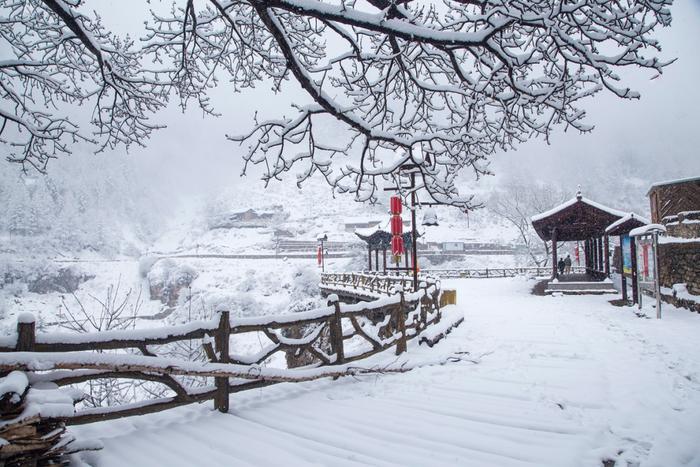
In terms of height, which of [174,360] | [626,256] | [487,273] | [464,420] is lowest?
[487,273]

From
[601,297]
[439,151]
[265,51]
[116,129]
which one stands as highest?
[265,51]

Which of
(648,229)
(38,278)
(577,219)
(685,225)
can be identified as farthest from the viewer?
(38,278)

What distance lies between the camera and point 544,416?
363 centimetres

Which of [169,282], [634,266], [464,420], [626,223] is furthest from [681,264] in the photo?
[169,282]

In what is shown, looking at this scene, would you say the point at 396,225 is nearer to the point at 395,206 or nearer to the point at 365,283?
the point at 395,206

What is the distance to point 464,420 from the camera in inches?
144

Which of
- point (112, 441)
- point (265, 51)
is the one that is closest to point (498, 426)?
point (112, 441)

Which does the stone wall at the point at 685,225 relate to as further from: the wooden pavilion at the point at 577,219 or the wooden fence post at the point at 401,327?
the wooden fence post at the point at 401,327

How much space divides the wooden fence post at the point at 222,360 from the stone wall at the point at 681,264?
12568 millimetres

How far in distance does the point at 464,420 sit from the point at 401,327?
3.21 meters

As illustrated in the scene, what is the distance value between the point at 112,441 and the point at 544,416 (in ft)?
14.0

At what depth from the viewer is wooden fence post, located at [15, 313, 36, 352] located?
2.96 meters

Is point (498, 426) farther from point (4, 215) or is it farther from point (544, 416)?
point (4, 215)

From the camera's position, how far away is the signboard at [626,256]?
11.7 meters
